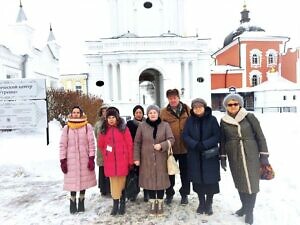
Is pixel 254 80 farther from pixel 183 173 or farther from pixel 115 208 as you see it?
pixel 115 208

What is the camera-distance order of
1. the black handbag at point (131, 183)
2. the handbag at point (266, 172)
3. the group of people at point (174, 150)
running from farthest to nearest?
the black handbag at point (131, 183), the group of people at point (174, 150), the handbag at point (266, 172)

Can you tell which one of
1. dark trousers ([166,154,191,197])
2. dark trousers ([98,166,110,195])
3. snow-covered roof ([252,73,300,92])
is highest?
snow-covered roof ([252,73,300,92])

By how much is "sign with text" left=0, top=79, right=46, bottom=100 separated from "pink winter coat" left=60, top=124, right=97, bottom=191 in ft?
14.0

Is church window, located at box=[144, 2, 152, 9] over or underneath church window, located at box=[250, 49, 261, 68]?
over

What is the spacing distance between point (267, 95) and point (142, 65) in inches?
573

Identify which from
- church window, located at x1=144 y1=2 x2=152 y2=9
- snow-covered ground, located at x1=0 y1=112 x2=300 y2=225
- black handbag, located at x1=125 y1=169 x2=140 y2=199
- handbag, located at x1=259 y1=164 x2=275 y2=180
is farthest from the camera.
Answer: church window, located at x1=144 y1=2 x2=152 y2=9

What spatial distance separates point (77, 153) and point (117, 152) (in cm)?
63

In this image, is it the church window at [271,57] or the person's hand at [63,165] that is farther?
the church window at [271,57]

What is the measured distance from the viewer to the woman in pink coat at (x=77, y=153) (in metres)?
5.28

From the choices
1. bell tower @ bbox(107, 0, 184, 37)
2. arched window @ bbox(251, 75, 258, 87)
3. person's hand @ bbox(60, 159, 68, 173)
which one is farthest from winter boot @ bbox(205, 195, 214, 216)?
arched window @ bbox(251, 75, 258, 87)

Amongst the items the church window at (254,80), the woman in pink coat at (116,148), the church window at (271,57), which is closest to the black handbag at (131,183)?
the woman in pink coat at (116,148)

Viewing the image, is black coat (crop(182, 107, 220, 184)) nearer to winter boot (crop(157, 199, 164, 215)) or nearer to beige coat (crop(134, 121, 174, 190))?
beige coat (crop(134, 121, 174, 190))

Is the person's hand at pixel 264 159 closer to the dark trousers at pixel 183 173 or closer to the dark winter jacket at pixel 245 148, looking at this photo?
the dark winter jacket at pixel 245 148

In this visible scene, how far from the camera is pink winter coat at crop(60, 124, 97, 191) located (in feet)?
17.3
